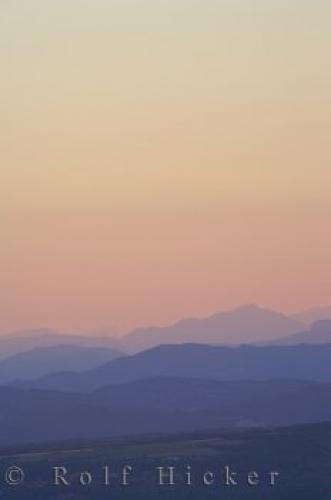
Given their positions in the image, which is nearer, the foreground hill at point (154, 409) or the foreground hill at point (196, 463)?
the foreground hill at point (196, 463)

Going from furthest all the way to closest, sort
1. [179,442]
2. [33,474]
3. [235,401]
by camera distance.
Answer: [235,401], [179,442], [33,474]

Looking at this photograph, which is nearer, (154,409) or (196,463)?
(196,463)

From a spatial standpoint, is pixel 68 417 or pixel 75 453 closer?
pixel 75 453

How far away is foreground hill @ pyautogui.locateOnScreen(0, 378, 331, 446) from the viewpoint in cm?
15562

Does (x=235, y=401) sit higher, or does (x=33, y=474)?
(x=235, y=401)

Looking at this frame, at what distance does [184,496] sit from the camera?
261 ft

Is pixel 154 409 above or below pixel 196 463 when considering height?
above

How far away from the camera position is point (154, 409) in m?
178

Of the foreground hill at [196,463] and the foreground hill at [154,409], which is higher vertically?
the foreground hill at [154,409]

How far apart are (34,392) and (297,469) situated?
10295cm

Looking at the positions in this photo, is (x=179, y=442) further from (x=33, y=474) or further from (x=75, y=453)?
(x=33, y=474)

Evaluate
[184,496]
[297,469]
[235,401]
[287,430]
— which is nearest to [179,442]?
[287,430]

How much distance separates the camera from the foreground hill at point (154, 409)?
156 m

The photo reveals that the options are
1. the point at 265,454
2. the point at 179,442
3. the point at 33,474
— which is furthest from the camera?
the point at 179,442
